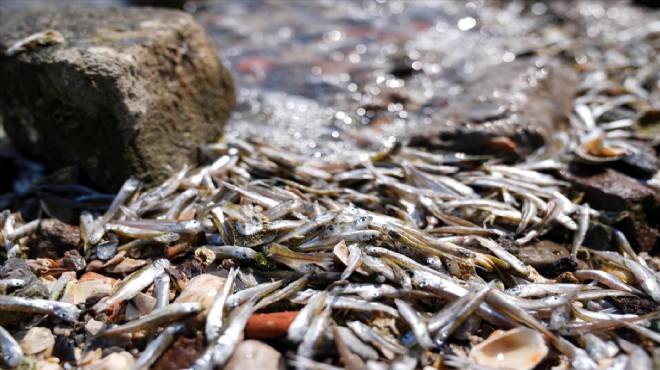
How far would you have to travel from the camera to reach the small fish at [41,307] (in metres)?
3.47

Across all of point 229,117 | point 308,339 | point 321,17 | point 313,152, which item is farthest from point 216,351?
point 321,17

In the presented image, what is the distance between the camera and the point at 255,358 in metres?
3.19

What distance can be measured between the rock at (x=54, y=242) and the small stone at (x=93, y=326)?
88 cm

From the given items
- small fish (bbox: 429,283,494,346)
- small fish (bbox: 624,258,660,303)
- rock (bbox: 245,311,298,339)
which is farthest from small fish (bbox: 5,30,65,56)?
small fish (bbox: 624,258,660,303)

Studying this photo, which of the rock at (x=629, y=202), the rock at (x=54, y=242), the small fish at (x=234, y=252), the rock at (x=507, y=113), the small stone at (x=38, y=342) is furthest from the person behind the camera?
the rock at (x=507, y=113)

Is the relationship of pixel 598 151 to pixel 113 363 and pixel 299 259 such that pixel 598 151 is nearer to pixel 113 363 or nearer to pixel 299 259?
pixel 299 259

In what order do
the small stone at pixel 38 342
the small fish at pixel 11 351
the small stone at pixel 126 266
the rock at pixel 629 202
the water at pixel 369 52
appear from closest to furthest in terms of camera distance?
the small fish at pixel 11 351 → the small stone at pixel 38 342 → the small stone at pixel 126 266 → the rock at pixel 629 202 → the water at pixel 369 52

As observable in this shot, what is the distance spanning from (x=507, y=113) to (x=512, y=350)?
2.97m

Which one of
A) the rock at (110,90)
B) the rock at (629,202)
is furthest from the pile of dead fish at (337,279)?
the rock at (110,90)

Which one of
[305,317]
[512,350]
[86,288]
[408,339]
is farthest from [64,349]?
[512,350]

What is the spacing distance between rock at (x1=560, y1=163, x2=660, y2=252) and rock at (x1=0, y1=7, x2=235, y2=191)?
130 inches

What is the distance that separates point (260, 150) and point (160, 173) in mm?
907

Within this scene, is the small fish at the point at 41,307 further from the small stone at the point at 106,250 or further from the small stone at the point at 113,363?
the small stone at the point at 106,250

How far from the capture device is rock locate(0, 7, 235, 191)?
456 centimetres
